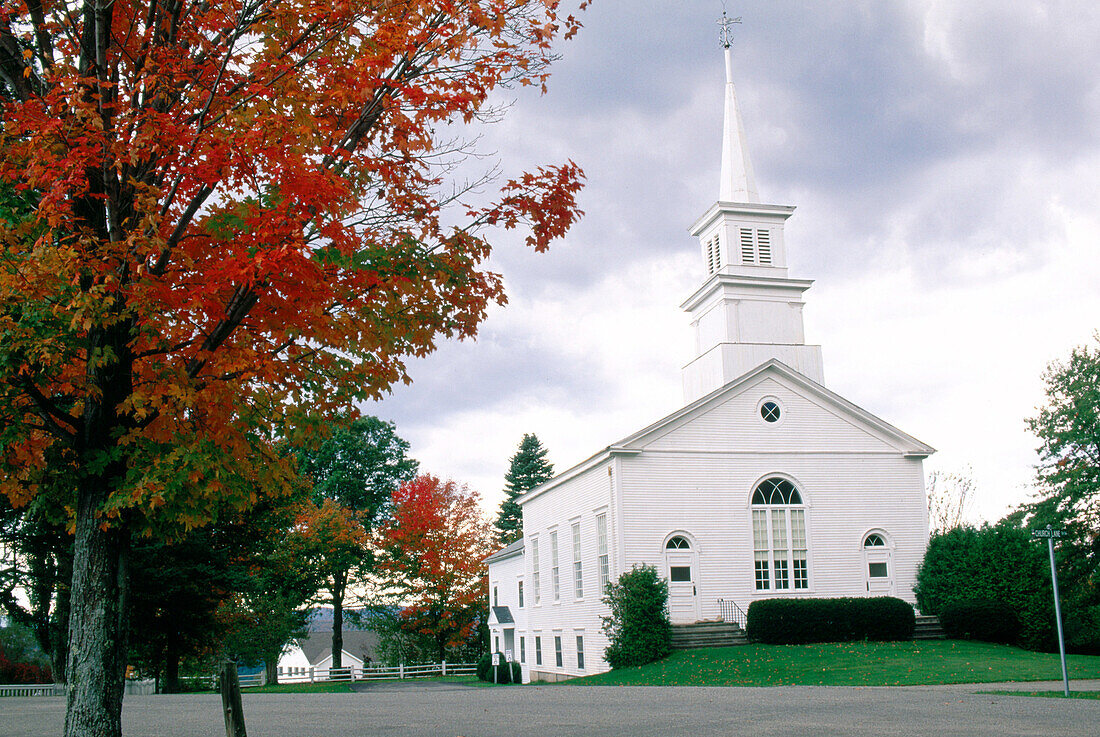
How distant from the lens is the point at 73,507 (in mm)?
8859

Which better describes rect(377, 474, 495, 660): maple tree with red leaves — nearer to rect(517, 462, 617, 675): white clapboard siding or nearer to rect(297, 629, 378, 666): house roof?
rect(517, 462, 617, 675): white clapboard siding

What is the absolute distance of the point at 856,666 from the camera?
20312mm

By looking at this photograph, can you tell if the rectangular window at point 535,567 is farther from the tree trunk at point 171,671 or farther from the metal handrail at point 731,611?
the tree trunk at point 171,671

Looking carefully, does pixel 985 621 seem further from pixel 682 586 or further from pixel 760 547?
pixel 682 586

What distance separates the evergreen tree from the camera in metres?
65.6

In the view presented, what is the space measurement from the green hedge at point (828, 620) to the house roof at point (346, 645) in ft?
186

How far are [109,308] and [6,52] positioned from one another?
2.76 metres

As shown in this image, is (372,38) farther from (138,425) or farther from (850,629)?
(850,629)

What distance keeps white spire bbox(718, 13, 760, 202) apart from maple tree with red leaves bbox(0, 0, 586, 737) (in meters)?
27.6

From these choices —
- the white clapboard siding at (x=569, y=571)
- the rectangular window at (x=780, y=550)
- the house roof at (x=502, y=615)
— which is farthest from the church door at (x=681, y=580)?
the house roof at (x=502, y=615)

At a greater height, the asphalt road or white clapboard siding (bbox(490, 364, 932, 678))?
white clapboard siding (bbox(490, 364, 932, 678))

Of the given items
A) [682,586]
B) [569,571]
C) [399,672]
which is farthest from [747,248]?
[399,672]

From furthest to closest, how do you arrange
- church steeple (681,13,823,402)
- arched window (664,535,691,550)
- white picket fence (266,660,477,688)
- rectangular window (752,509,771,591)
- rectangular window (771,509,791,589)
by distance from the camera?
white picket fence (266,660,477,688)
church steeple (681,13,823,402)
rectangular window (771,509,791,589)
rectangular window (752,509,771,591)
arched window (664,535,691,550)

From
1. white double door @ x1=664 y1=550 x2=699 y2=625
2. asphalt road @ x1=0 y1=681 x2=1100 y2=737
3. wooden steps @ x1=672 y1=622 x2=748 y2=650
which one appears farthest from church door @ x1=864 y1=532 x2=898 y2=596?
asphalt road @ x1=0 y1=681 x2=1100 y2=737
